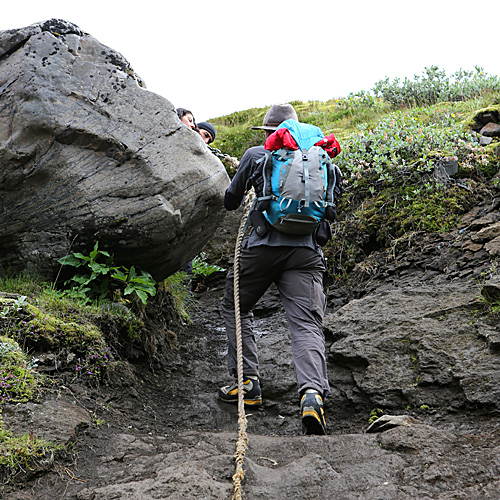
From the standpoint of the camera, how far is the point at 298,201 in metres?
4.44

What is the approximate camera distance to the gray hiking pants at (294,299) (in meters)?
4.37

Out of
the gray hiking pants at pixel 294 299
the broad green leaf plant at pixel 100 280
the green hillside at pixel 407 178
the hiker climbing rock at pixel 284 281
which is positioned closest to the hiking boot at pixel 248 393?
the hiker climbing rock at pixel 284 281

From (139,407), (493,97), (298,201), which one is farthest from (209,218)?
(493,97)

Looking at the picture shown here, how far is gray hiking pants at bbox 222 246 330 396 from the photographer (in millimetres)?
4371

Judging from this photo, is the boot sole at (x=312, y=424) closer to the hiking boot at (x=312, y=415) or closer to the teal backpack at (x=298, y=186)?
the hiking boot at (x=312, y=415)

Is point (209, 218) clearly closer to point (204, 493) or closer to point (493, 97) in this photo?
point (204, 493)

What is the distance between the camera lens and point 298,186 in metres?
4.43

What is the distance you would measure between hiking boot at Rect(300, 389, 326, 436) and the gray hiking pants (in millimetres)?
130

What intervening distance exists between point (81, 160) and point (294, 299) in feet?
9.15

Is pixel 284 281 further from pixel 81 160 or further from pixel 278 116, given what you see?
pixel 81 160

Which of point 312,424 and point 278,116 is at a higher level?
point 278,116

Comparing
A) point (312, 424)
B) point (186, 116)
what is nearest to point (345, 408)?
point (312, 424)

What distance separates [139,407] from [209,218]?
2.51 metres

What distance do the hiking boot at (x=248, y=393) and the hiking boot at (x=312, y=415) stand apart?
1.06 m
